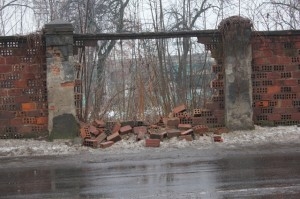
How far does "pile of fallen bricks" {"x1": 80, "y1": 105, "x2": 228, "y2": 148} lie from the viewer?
10.7 m

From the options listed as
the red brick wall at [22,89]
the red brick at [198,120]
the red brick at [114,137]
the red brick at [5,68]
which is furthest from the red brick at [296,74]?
the red brick at [5,68]

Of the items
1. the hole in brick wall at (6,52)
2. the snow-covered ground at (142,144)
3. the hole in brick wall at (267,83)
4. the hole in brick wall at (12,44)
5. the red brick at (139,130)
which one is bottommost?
the snow-covered ground at (142,144)

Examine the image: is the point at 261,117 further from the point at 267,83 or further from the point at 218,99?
the point at 218,99

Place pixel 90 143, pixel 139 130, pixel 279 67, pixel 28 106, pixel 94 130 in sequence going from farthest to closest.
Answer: pixel 279 67 < pixel 28 106 < pixel 139 130 < pixel 94 130 < pixel 90 143

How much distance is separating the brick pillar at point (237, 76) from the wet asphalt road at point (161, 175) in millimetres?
1801

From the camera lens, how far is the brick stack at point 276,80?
11891 mm

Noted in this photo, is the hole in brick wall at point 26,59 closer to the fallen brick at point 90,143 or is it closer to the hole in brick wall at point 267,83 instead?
the fallen brick at point 90,143

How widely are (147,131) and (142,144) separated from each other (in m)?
0.87

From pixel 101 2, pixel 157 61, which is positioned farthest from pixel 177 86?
pixel 101 2

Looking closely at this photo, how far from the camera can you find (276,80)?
11.9 meters

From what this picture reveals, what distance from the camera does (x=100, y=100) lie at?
1465cm

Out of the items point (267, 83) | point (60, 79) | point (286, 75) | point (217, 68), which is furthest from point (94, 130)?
point (286, 75)

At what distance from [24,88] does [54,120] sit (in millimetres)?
1200

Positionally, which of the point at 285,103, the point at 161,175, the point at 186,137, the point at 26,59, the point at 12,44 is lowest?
the point at 161,175
